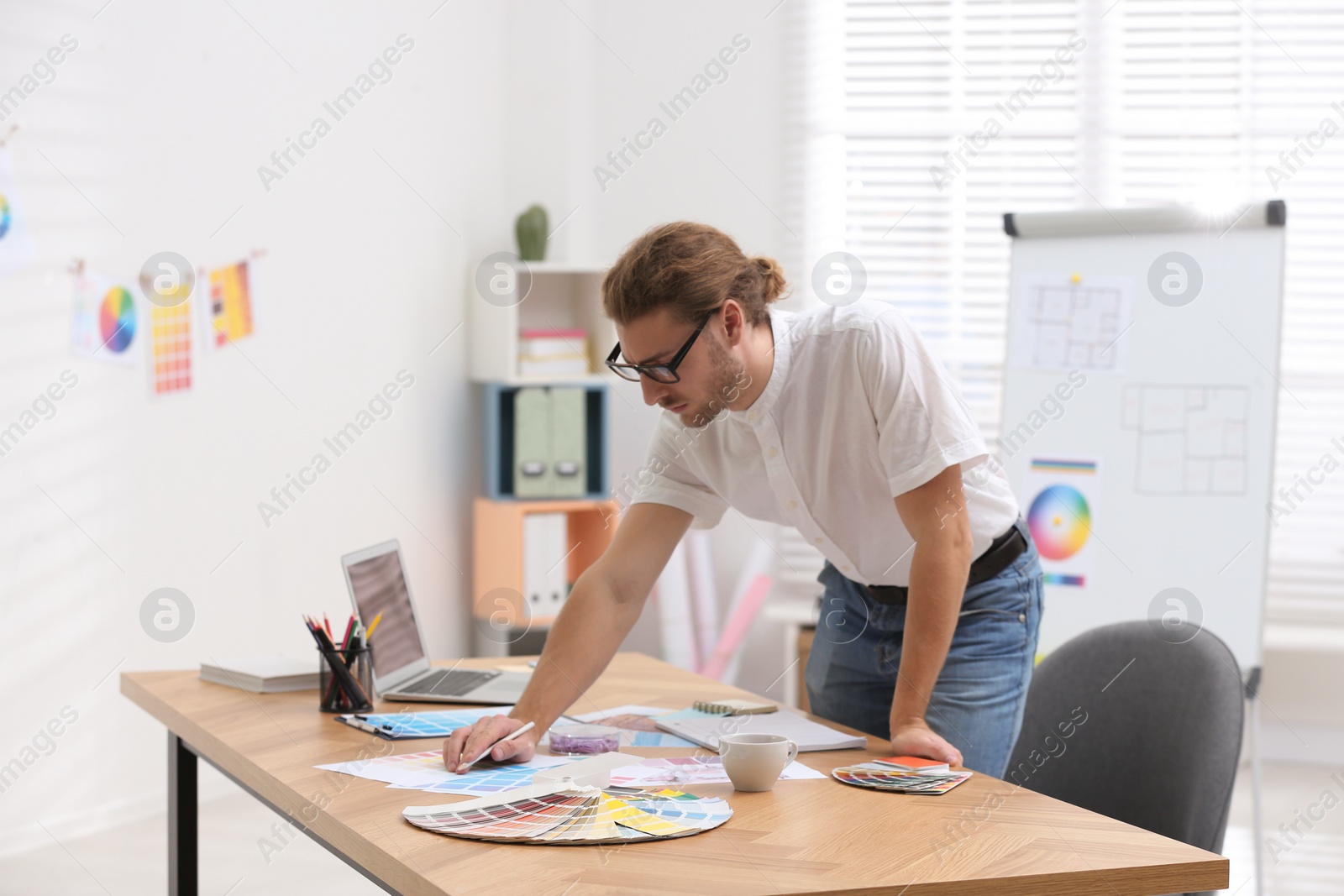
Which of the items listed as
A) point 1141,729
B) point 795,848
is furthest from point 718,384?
point 1141,729

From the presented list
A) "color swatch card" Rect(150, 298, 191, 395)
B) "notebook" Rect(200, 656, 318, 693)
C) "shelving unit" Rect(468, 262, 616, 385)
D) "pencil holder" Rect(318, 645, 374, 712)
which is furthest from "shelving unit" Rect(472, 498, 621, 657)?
"pencil holder" Rect(318, 645, 374, 712)

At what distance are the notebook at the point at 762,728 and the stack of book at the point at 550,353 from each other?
8.77ft

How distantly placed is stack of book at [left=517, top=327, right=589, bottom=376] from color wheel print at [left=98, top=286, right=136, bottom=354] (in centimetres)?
141

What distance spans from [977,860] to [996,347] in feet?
11.9

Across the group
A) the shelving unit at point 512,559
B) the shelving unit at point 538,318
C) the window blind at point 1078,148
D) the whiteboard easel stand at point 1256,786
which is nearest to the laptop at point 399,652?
the whiteboard easel stand at point 1256,786

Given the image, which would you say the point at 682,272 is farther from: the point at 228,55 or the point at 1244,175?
the point at 1244,175

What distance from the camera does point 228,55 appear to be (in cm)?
356

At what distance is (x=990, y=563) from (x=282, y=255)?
103 inches

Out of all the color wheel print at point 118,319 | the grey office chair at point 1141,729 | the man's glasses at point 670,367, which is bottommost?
the grey office chair at point 1141,729

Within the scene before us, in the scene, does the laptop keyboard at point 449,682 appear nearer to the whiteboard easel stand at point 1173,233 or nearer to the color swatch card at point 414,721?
the color swatch card at point 414,721

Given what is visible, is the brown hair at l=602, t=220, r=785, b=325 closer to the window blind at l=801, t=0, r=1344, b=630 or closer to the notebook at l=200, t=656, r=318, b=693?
the notebook at l=200, t=656, r=318, b=693

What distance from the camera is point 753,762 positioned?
1410 millimetres

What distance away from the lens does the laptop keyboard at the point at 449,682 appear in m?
1.99

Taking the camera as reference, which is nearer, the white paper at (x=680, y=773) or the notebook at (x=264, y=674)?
the white paper at (x=680, y=773)
